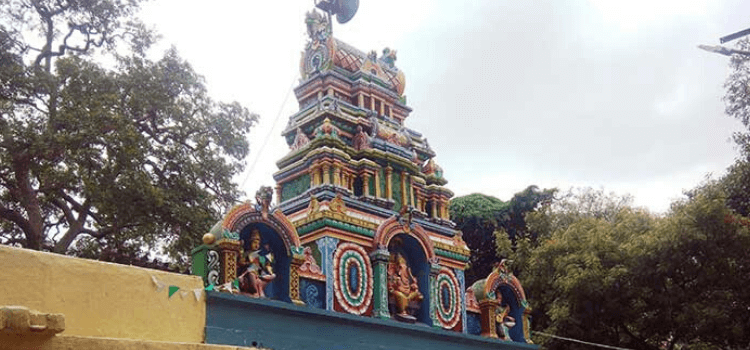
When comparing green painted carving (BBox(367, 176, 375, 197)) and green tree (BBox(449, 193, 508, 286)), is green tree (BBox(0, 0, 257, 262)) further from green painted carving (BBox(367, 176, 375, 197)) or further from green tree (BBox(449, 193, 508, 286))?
green tree (BBox(449, 193, 508, 286))

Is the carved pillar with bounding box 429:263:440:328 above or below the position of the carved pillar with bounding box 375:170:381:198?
below

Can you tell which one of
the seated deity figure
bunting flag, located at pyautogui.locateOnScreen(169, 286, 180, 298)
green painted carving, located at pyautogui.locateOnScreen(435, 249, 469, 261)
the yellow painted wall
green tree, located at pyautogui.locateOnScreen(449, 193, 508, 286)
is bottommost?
the yellow painted wall

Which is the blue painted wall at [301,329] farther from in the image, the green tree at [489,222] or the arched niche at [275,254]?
the green tree at [489,222]

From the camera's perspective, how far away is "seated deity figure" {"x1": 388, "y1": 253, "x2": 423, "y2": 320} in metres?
10.8

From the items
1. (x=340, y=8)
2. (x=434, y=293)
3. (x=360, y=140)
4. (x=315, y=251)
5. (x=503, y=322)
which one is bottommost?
(x=503, y=322)

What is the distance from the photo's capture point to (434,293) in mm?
11406

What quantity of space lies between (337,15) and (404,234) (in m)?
4.75

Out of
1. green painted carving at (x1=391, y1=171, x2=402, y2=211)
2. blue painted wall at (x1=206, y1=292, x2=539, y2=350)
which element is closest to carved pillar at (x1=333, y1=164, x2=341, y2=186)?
green painted carving at (x1=391, y1=171, x2=402, y2=211)

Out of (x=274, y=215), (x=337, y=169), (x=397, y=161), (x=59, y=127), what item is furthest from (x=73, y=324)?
(x=59, y=127)

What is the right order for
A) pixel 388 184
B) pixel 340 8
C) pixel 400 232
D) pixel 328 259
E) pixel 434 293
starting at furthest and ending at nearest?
pixel 340 8
pixel 388 184
pixel 434 293
pixel 400 232
pixel 328 259

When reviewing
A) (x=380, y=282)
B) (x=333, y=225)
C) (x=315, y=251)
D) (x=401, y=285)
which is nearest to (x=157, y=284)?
(x=315, y=251)

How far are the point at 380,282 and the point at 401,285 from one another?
1.72 feet

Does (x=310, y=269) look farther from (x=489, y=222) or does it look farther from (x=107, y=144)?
(x=489, y=222)

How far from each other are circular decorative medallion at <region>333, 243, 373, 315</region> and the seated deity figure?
46 centimetres
